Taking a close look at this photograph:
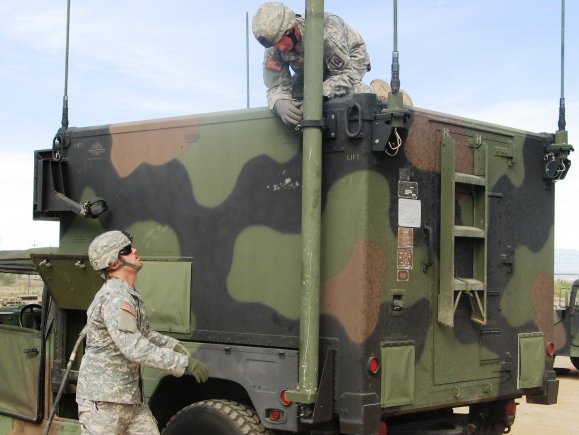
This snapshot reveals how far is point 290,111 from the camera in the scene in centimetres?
522

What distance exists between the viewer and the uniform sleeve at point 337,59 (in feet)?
18.1

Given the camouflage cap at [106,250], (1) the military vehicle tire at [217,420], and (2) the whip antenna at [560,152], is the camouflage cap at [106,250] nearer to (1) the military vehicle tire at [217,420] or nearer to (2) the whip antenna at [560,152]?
(1) the military vehicle tire at [217,420]

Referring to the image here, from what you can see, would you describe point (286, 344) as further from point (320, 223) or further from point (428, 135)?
point (428, 135)

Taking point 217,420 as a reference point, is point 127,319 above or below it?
above

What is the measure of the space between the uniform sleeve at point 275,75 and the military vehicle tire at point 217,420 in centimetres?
176

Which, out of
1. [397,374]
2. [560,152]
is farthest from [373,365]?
[560,152]

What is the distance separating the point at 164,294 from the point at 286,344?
3.36ft

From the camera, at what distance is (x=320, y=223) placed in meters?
5.11

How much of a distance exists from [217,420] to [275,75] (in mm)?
2042

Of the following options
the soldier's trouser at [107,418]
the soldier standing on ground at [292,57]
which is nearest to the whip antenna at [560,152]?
the soldier standing on ground at [292,57]

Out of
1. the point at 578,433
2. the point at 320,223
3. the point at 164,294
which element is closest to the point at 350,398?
the point at 320,223

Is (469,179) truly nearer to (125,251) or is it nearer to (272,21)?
(272,21)

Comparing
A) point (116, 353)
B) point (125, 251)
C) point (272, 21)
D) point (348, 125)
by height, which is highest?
point (272, 21)

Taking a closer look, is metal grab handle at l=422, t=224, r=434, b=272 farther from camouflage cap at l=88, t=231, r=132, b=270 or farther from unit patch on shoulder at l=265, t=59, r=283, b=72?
camouflage cap at l=88, t=231, r=132, b=270
